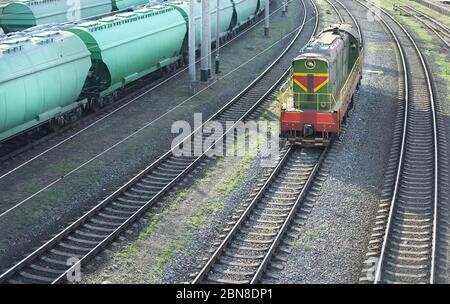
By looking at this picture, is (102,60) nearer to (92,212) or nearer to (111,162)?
(111,162)

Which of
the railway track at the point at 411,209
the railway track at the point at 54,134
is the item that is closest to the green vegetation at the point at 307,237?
the railway track at the point at 411,209

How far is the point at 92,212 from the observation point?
689 inches

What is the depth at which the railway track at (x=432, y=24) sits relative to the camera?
47.4m

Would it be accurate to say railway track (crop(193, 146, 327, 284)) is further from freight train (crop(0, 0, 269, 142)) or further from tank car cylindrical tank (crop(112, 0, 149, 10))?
tank car cylindrical tank (crop(112, 0, 149, 10))

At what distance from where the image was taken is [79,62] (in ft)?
81.3

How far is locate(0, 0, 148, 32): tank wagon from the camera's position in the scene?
3209 centimetres

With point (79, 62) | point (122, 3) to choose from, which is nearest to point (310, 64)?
point (79, 62)

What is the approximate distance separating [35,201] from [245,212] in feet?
20.2

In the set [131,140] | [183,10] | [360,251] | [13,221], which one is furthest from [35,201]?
[183,10]

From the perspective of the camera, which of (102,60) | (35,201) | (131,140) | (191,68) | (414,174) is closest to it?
(35,201)

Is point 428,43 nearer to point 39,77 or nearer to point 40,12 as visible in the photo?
point 40,12

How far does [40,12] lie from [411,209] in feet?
73.6

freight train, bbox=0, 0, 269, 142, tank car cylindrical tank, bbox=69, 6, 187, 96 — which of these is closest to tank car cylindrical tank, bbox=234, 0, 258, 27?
freight train, bbox=0, 0, 269, 142

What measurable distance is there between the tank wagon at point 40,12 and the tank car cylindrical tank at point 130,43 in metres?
4.99
